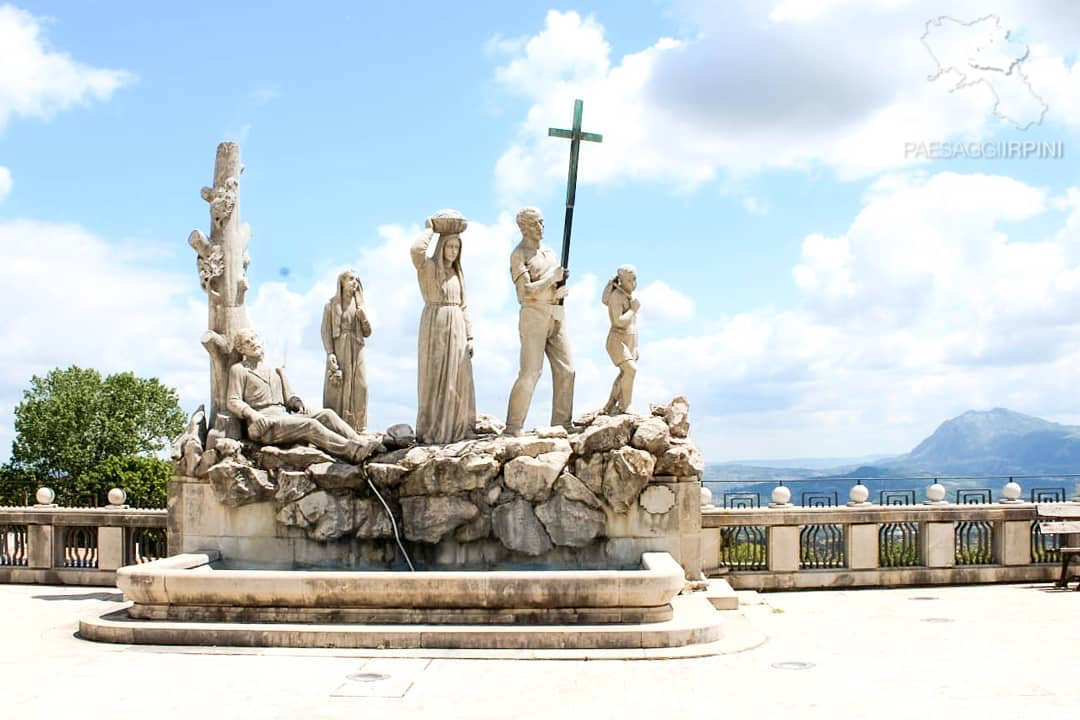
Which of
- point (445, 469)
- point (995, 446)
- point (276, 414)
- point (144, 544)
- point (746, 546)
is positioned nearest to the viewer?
point (445, 469)

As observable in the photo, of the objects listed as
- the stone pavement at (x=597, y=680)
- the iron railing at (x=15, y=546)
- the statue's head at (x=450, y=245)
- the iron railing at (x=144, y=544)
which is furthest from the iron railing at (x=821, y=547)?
Result: the iron railing at (x=15, y=546)

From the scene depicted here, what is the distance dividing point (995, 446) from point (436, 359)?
160959 millimetres

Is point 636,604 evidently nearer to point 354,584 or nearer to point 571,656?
point 571,656

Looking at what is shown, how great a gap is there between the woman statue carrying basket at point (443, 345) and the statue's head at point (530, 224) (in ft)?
2.27

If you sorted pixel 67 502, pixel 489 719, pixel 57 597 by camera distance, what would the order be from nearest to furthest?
1. pixel 489 719
2. pixel 57 597
3. pixel 67 502

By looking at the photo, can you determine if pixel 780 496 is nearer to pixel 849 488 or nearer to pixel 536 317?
pixel 849 488

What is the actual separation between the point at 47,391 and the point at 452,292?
101 feet

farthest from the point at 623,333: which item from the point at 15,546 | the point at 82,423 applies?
the point at 82,423

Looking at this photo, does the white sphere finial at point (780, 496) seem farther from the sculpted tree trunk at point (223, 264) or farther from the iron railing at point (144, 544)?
the iron railing at point (144, 544)

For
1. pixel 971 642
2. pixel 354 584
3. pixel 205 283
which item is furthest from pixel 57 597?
pixel 971 642

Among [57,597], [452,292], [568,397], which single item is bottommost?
[57,597]

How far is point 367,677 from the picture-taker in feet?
29.9

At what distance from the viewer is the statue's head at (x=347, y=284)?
13.7m

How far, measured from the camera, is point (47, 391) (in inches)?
1532
